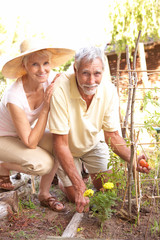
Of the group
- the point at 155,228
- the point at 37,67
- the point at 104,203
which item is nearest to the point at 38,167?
the point at 104,203

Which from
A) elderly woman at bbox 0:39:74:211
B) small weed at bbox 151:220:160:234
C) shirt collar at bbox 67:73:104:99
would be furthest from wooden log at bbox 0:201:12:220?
small weed at bbox 151:220:160:234

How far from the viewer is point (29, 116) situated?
267 cm

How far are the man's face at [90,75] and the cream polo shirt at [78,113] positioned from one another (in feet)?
0.47

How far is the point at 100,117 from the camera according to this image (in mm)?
2686

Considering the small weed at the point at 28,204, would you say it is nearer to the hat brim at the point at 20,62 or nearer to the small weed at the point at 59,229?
the small weed at the point at 59,229

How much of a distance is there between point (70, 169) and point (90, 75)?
807 millimetres

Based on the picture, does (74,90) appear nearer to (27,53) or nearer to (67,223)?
(27,53)

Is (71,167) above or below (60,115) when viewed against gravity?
below

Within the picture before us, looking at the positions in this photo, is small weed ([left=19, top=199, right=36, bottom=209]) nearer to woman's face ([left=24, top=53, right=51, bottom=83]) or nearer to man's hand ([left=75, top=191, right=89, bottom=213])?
man's hand ([left=75, top=191, right=89, bottom=213])

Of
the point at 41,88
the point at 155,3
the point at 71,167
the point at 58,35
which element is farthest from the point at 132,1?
the point at 58,35

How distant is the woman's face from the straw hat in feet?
0.26

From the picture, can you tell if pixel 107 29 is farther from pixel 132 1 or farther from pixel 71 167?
pixel 71 167

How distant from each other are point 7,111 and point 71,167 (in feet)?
2.96

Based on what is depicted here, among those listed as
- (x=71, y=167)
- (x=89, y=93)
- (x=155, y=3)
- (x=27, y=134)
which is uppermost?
(x=155, y=3)
